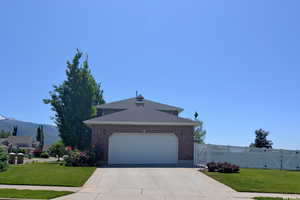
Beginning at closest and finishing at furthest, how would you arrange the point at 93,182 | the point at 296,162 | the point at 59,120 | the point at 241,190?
the point at 241,190
the point at 93,182
the point at 296,162
the point at 59,120

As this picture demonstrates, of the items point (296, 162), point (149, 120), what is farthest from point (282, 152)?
point (149, 120)

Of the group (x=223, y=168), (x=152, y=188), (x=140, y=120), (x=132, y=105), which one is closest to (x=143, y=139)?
(x=140, y=120)

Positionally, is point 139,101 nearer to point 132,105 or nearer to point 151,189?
point 132,105

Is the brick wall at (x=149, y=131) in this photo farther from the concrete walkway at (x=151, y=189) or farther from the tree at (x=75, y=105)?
the tree at (x=75, y=105)

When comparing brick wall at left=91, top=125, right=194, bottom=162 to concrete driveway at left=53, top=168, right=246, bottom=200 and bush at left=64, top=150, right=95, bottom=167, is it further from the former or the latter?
concrete driveway at left=53, top=168, right=246, bottom=200

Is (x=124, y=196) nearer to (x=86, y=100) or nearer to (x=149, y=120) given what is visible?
(x=149, y=120)

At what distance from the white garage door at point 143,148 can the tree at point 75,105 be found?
12903 millimetres

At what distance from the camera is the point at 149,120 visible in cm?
2105

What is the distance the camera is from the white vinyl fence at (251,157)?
72.7 feet

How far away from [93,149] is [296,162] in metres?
16.5

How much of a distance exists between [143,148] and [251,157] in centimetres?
899

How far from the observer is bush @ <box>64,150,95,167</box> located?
61.5 ft

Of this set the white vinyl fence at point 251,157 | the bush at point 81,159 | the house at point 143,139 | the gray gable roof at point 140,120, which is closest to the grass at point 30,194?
the bush at point 81,159

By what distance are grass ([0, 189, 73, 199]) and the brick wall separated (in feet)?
34.8
